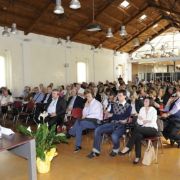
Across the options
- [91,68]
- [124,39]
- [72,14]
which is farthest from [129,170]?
[124,39]

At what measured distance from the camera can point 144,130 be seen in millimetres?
4449

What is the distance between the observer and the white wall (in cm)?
978

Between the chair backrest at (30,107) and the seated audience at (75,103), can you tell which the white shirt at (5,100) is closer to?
the chair backrest at (30,107)

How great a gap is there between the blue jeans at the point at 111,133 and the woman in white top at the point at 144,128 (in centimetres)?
22

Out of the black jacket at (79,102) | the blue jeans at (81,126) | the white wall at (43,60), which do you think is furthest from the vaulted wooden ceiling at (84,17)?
the blue jeans at (81,126)

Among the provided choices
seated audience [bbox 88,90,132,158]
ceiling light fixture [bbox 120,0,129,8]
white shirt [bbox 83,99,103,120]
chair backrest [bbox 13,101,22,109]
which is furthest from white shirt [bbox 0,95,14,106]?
ceiling light fixture [bbox 120,0,129,8]

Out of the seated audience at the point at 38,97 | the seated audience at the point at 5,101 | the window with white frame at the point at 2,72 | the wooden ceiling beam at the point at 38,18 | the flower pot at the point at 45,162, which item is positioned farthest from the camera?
the window with white frame at the point at 2,72

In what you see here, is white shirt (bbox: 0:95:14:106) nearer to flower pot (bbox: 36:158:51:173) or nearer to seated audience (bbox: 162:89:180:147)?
flower pot (bbox: 36:158:51:173)

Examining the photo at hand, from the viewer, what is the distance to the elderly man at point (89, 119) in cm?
514

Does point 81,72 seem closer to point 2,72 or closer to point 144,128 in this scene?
point 2,72

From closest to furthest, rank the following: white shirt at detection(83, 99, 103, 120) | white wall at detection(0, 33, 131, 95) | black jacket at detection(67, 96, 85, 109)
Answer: white shirt at detection(83, 99, 103, 120), black jacket at detection(67, 96, 85, 109), white wall at detection(0, 33, 131, 95)

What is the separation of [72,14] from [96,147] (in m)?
6.82

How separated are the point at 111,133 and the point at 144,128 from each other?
65cm

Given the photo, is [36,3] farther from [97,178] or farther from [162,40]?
[162,40]
